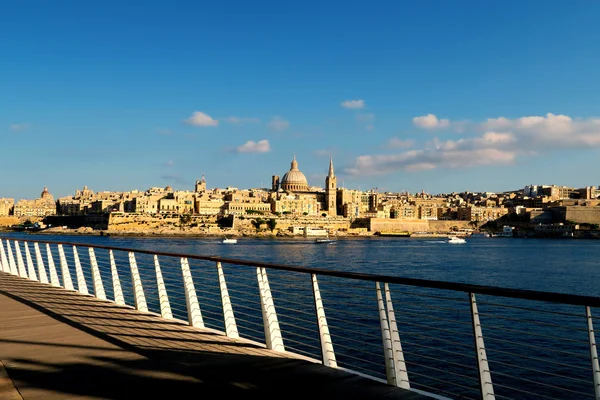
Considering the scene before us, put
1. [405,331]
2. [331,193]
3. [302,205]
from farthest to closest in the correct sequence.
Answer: [331,193] < [302,205] < [405,331]

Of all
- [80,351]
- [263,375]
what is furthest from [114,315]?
[263,375]

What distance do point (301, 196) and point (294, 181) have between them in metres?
14.7

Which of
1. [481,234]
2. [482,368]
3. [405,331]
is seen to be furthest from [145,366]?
[481,234]

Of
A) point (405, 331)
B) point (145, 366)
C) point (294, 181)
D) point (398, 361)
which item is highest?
point (294, 181)

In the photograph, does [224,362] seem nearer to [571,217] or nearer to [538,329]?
[538,329]

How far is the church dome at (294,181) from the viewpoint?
134 meters

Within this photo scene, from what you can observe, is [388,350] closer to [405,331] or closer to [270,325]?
[270,325]

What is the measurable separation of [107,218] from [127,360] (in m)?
102

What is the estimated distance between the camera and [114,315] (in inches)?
219

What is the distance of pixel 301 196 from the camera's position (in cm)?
12044

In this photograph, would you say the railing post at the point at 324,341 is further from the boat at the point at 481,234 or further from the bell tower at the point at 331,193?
the bell tower at the point at 331,193

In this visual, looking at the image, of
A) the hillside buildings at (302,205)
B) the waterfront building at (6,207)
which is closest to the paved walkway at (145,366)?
the hillside buildings at (302,205)

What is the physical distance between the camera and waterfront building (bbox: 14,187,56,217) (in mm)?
131000

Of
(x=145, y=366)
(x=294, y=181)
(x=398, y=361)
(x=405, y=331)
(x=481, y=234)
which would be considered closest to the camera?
(x=398, y=361)
